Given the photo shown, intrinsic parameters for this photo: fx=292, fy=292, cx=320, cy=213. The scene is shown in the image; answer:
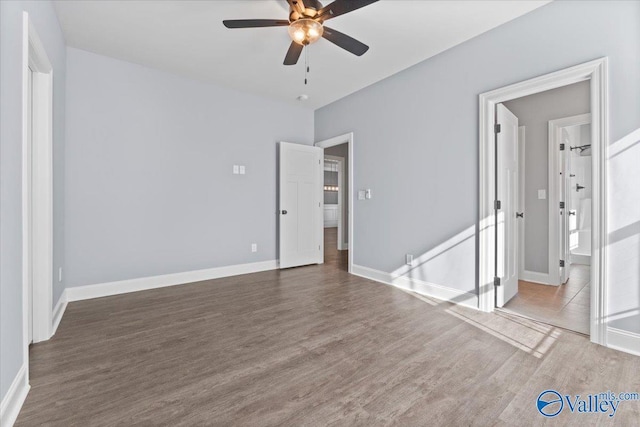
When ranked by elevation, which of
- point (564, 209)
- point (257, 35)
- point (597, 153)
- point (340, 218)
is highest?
point (257, 35)

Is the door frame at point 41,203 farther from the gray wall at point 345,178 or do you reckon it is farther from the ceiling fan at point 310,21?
the gray wall at point 345,178

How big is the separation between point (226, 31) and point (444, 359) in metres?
3.53

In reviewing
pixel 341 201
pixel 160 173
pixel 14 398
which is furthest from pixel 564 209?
pixel 14 398

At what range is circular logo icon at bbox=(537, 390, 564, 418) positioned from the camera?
5.04 ft

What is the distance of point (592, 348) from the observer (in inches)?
86.0

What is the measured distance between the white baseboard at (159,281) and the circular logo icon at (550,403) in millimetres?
3803

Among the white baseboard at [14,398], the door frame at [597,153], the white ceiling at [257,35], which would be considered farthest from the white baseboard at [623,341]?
the white baseboard at [14,398]

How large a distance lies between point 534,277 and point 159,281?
5153 mm

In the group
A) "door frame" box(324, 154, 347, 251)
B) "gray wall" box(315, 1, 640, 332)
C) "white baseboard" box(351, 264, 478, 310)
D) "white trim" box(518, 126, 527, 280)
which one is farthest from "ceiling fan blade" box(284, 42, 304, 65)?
"door frame" box(324, 154, 347, 251)

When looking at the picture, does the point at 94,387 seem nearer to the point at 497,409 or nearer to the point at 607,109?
the point at 497,409

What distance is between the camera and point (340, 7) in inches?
82.0

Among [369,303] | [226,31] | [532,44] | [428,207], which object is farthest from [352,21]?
[369,303]

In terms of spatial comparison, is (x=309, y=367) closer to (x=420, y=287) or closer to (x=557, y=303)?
(x=420, y=287)

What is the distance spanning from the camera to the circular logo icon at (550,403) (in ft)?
5.04
